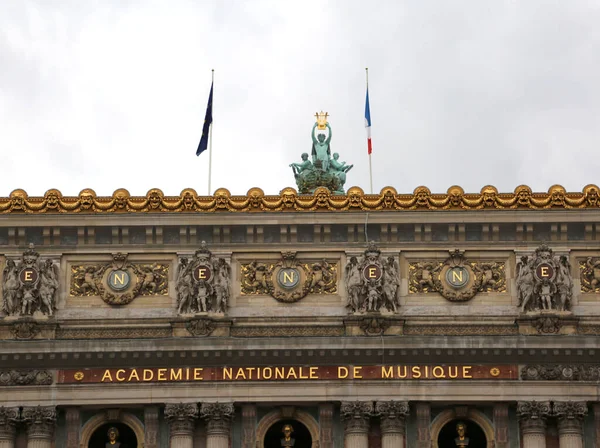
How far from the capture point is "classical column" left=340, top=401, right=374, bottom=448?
58031 mm

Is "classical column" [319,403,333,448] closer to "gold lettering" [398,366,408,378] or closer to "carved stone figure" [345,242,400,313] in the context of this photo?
"gold lettering" [398,366,408,378]

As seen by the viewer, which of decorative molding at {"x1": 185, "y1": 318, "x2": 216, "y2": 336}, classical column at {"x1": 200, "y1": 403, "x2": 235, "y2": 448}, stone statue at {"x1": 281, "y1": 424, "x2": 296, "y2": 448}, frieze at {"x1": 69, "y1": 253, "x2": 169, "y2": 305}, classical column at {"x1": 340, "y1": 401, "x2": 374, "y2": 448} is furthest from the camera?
frieze at {"x1": 69, "y1": 253, "x2": 169, "y2": 305}

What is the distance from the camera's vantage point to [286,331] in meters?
59.2

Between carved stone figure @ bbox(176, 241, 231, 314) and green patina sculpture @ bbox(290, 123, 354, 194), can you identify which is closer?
carved stone figure @ bbox(176, 241, 231, 314)

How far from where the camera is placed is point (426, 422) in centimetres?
5838

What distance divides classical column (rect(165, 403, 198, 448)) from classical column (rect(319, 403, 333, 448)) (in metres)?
3.72

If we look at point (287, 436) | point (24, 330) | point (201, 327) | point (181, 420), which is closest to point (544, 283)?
point (287, 436)

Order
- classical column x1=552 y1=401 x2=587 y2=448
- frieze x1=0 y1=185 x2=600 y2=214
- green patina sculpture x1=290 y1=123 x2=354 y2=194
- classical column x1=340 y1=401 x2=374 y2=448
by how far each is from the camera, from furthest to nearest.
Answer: green patina sculpture x1=290 y1=123 x2=354 y2=194
frieze x1=0 y1=185 x2=600 y2=214
classical column x1=340 y1=401 x2=374 y2=448
classical column x1=552 y1=401 x2=587 y2=448

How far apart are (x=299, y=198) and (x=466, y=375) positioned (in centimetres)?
746

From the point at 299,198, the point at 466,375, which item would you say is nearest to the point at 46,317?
the point at 299,198

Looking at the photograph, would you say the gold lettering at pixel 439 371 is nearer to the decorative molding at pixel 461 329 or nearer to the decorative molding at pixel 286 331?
the decorative molding at pixel 461 329

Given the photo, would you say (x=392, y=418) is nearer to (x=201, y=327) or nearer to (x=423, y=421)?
Result: (x=423, y=421)

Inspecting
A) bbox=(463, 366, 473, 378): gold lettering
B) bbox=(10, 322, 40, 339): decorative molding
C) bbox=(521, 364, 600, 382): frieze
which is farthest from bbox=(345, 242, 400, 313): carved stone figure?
bbox=(10, 322, 40, 339): decorative molding

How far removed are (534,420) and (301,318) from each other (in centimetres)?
757
